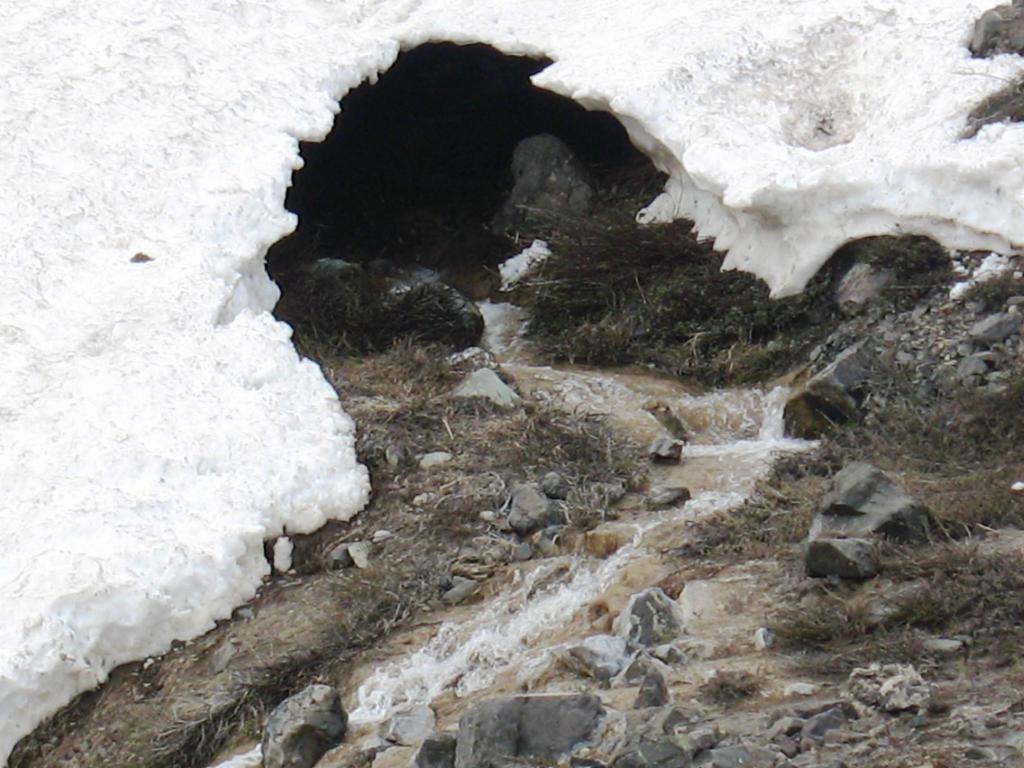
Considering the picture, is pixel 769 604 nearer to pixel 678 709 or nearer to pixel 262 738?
pixel 678 709

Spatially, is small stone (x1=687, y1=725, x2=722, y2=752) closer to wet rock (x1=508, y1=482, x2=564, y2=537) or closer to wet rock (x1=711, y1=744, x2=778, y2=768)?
wet rock (x1=711, y1=744, x2=778, y2=768)

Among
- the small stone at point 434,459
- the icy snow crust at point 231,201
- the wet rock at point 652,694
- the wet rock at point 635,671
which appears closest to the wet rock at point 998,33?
the icy snow crust at point 231,201

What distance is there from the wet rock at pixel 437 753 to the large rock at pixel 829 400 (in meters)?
3.65

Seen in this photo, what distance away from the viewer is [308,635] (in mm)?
6727

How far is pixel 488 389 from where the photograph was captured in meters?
8.70

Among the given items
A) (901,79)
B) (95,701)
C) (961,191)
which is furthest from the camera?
(901,79)

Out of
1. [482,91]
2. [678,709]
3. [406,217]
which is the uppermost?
[678,709]

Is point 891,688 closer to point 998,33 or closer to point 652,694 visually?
point 652,694

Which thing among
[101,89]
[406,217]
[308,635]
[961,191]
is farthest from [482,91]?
[308,635]

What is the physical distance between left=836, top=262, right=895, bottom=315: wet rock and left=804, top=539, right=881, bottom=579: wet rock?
3.16m

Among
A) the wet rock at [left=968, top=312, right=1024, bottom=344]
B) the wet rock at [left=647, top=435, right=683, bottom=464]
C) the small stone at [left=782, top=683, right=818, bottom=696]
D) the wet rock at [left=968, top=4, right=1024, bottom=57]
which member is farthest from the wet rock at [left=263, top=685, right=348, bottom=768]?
the wet rock at [left=968, top=4, right=1024, bottom=57]

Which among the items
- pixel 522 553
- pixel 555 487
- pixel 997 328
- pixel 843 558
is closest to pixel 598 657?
pixel 843 558

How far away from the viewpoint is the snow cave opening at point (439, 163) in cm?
1162

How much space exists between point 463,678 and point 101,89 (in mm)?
5470
